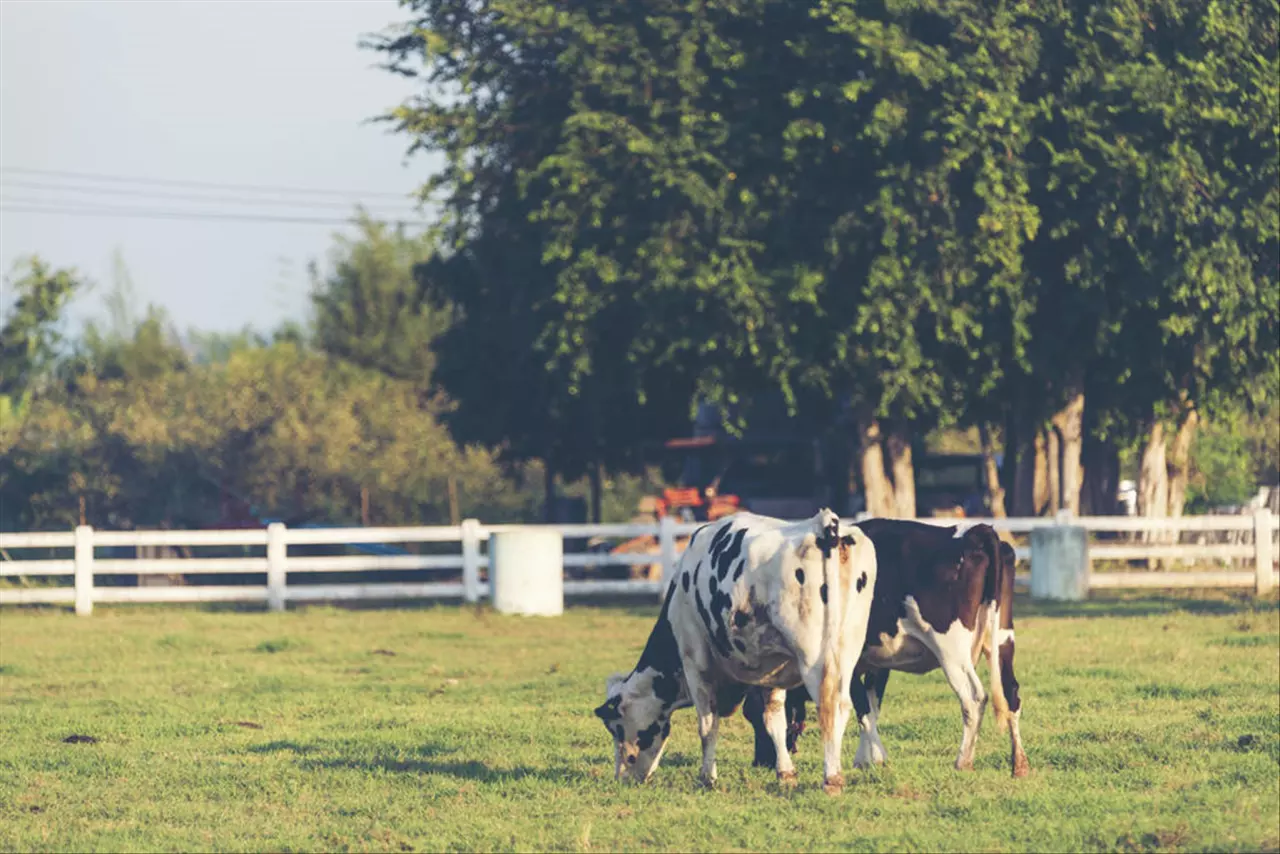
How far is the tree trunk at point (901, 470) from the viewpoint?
33.1m

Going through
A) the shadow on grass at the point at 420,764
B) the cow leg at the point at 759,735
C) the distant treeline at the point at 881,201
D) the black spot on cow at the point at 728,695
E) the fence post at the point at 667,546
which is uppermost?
the distant treeline at the point at 881,201

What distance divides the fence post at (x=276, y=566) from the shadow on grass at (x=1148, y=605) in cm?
1047

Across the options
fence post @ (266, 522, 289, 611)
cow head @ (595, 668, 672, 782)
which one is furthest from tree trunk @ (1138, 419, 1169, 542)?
cow head @ (595, 668, 672, 782)

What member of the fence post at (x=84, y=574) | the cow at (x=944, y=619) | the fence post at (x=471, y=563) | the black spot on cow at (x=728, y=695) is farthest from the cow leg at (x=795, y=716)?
the fence post at (x=84, y=574)

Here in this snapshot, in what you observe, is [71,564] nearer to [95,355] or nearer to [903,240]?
[903,240]

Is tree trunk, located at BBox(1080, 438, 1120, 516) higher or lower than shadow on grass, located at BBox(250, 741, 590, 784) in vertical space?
higher

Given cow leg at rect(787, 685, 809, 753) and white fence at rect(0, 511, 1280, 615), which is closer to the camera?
cow leg at rect(787, 685, 809, 753)

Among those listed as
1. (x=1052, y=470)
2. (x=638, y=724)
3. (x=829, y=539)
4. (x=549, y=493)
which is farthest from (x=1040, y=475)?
(x=829, y=539)

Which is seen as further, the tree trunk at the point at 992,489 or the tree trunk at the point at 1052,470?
the tree trunk at the point at 992,489

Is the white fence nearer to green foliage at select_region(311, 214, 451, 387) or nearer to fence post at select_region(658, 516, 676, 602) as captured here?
fence post at select_region(658, 516, 676, 602)

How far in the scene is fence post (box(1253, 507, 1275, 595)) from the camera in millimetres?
28000

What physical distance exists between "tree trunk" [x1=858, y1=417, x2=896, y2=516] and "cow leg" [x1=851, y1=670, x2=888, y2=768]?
20.6 m

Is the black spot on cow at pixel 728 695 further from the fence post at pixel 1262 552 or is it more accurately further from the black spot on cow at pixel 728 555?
the fence post at pixel 1262 552

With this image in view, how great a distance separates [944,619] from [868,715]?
85 centimetres
